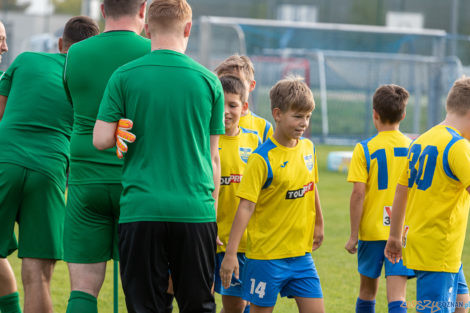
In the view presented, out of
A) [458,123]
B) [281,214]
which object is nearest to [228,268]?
[281,214]

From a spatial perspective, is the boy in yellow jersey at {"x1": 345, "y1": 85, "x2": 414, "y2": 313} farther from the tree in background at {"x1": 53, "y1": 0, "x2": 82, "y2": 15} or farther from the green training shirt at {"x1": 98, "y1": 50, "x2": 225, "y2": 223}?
the tree in background at {"x1": 53, "y1": 0, "x2": 82, "y2": 15}

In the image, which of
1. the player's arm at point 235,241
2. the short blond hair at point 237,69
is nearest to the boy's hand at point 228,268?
the player's arm at point 235,241

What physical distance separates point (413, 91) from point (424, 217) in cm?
1911

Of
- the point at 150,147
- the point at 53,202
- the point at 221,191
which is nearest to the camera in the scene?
the point at 150,147

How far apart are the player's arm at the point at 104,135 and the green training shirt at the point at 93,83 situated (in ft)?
0.92

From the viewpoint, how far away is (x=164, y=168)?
2973 millimetres

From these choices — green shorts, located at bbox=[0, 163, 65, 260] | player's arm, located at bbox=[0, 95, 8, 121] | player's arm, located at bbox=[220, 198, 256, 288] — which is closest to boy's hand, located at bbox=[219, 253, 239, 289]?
player's arm, located at bbox=[220, 198, 256, 288]

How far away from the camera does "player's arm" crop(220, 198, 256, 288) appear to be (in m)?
3.63

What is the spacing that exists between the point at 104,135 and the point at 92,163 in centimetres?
34

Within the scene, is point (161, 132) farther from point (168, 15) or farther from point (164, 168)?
point (168, 15)

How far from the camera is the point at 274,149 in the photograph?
3.84 m

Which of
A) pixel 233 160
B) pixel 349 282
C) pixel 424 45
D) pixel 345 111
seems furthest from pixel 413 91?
pixel 233 160

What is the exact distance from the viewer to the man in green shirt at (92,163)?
3262 mm

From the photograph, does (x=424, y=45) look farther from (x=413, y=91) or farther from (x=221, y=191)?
(x=221, y=191)
